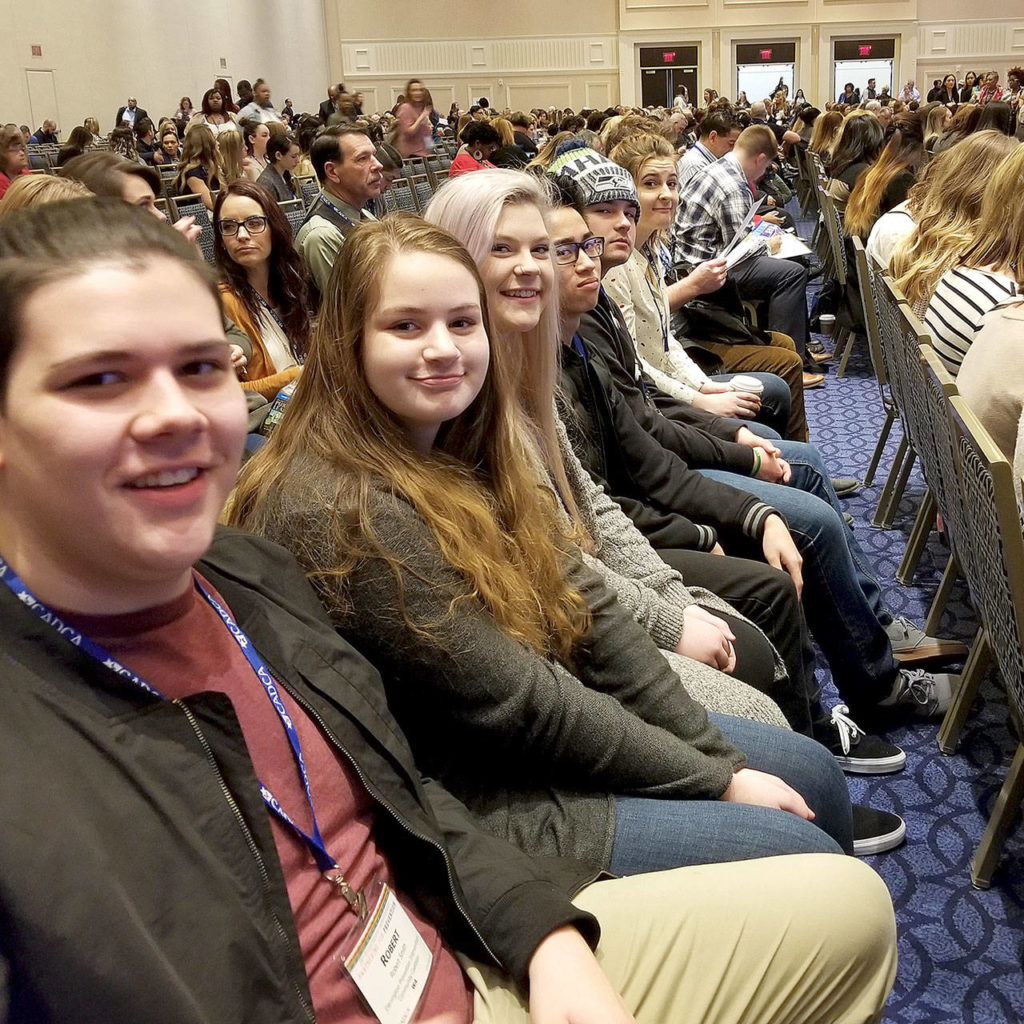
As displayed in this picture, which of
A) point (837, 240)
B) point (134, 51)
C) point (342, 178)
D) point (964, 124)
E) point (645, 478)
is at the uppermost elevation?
point (134, 51)

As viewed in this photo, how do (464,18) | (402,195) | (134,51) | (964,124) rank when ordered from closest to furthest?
1. (964,124)
2. (402,195)
3. (134,51)
4. (464,18)

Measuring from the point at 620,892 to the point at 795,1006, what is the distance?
0.74 feet

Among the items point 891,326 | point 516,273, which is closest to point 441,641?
point 516,273

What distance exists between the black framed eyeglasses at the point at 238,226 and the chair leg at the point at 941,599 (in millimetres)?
2300

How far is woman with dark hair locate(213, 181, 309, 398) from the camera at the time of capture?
3.13 m

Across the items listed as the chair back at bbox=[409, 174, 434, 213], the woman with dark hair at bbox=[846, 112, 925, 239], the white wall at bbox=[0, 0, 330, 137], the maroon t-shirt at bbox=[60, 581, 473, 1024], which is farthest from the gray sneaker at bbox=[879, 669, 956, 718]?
the white wall at bbox=[0, 0, 330, 137]

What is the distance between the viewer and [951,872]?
198 centimetres

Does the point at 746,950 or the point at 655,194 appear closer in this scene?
the point at 746,950

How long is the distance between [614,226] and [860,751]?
1.45 m

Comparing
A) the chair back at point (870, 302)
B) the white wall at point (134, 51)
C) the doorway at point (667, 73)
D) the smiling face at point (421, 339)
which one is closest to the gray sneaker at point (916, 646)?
the chair back at point (870, 302)

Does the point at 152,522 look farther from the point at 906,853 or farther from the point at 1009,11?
the point at 1009,11

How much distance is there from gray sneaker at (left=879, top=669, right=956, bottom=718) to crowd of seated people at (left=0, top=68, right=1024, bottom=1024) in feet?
0.04

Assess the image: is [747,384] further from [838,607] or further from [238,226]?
[238,226]

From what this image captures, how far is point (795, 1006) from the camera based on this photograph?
112 centimetres
